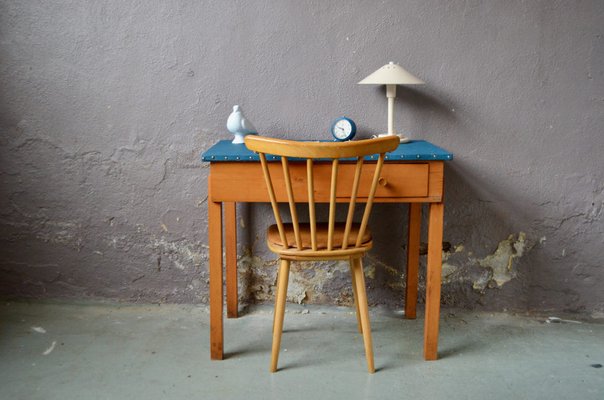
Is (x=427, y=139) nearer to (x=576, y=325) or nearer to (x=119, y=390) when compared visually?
(x=576, y=325)

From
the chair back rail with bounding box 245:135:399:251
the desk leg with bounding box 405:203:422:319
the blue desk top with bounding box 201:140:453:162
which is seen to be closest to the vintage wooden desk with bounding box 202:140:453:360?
the blue desk top with bounding box 201:140:453:162

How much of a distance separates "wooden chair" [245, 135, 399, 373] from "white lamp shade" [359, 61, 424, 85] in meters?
0.48

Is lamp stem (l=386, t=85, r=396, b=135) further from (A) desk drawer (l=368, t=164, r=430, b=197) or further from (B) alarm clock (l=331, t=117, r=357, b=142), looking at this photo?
(A) desk drawer (l=368, t=164, r=430, b=197)

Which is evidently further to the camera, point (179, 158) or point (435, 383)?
point (179, 158)

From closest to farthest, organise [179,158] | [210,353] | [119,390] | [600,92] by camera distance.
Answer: [119,390]
[210,353]
[600,92]
[179,158]

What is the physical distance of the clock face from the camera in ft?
8.16

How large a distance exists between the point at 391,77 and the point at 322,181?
1.99ft

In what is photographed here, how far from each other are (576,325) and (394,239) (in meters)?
0.93

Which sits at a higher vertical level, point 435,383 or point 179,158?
point 179,158

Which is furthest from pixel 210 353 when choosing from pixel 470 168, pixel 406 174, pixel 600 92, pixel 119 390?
pixel 600 92

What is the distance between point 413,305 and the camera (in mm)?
2703

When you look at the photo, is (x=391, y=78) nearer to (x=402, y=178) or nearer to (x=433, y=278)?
(x=402, y=178)

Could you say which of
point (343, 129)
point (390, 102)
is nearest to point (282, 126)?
point (343, 129)

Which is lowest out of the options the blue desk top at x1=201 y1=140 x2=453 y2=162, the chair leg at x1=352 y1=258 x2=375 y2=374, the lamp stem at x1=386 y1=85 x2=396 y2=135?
the chair leg at x1=352 y1=258 x2=375 y2=374
